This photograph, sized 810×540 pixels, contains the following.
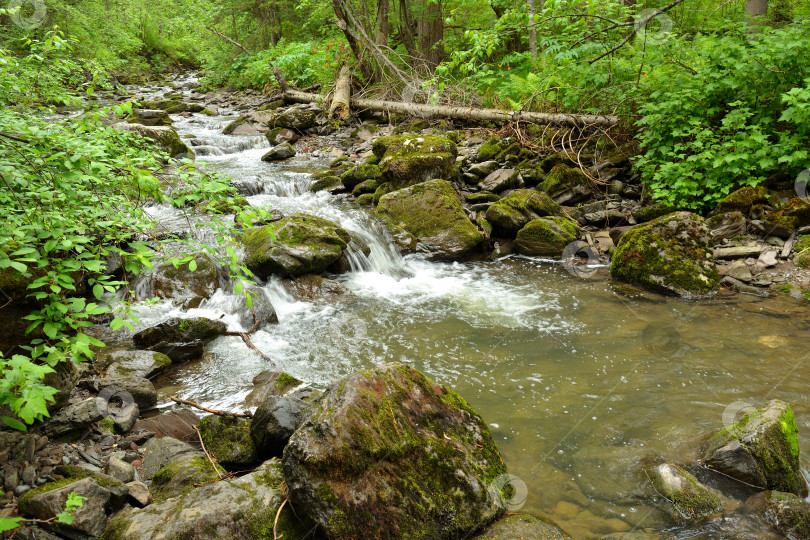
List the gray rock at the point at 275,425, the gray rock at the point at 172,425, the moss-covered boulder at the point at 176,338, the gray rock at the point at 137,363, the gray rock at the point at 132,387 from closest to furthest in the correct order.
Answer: the gray rock at the point at 275,425 → the gray rock at the point at 172,425 → the gray rock at the point at 132,387 → the gray rock at the point at 137,363 → the moss-covered boulder at the point at 176,338

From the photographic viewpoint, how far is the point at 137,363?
5223 millimetres

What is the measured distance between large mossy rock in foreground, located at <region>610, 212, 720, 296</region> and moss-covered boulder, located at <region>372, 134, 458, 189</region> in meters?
4.67

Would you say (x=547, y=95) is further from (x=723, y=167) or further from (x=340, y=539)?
(x=340, y=539)

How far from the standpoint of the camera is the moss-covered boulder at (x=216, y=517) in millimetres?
2627

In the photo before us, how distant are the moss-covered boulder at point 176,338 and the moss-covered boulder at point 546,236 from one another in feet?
19.4

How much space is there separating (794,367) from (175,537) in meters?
5.86

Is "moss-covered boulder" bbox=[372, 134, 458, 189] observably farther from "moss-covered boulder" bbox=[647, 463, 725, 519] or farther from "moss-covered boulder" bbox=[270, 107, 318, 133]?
"moss-covered boulder" bbox=[647, 463, 725, 519]

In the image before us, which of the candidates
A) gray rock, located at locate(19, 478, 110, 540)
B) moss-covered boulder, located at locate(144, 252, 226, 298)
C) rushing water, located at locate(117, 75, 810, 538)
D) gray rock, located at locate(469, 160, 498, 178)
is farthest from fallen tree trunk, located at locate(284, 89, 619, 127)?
gray rock, located at locate(19, 478, 110, 540)

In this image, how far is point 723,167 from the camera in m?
7.85

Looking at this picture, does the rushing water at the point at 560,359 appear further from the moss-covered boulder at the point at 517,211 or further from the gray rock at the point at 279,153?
the gray rock at the point at 279,153

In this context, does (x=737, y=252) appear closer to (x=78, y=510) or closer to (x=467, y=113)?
(x=467, y=113)

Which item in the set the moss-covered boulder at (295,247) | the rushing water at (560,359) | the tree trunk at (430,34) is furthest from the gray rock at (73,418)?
the tree trunk at (430,34)

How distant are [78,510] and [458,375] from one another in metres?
3.62

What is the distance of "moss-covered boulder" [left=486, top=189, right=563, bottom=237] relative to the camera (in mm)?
9156
